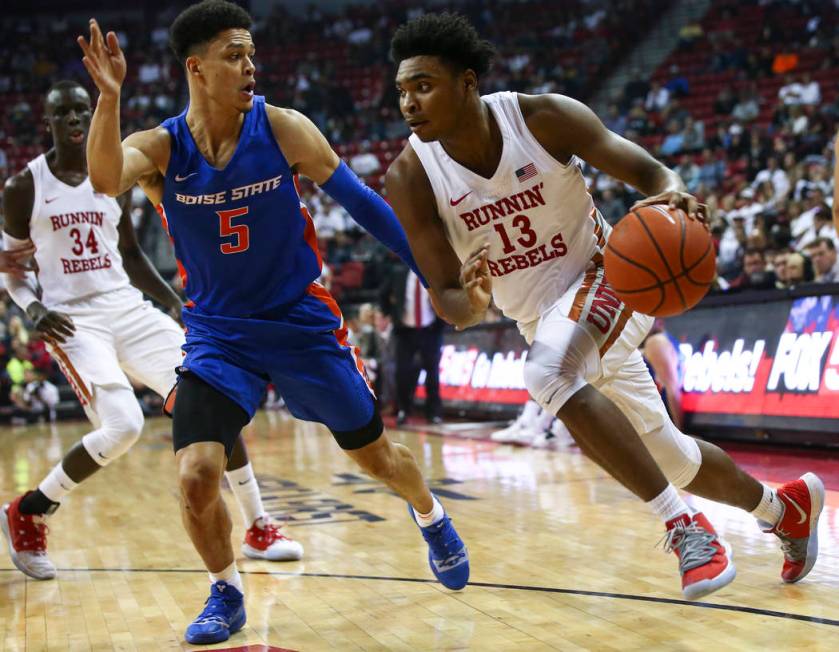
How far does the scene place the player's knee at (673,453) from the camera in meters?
3.67

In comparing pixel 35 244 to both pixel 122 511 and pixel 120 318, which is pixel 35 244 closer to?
pixel 120 318

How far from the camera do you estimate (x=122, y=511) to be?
21.7ft

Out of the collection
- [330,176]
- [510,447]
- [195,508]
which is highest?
[330,176]

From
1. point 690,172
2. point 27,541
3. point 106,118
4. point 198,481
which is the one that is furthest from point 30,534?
point 690,172

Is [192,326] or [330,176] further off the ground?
[330,176]

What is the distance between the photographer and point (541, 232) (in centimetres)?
375

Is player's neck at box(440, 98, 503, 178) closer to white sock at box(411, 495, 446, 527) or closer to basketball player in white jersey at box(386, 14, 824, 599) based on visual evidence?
basketball player in white jersey at box(386, 14, 824, 599)

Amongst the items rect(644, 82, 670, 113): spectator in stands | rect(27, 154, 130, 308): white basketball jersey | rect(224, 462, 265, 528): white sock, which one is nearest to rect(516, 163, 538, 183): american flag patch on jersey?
rect(224, 462, 265, 528): white sock

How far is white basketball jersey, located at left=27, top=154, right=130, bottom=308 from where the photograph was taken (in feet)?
17.0

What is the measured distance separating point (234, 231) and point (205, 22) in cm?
74

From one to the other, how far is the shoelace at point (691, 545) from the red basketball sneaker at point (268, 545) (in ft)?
6.92

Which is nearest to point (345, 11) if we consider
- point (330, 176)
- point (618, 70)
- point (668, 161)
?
point (618, 70)

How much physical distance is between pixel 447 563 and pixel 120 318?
222cm

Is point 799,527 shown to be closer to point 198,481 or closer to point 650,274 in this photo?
point 650,274
